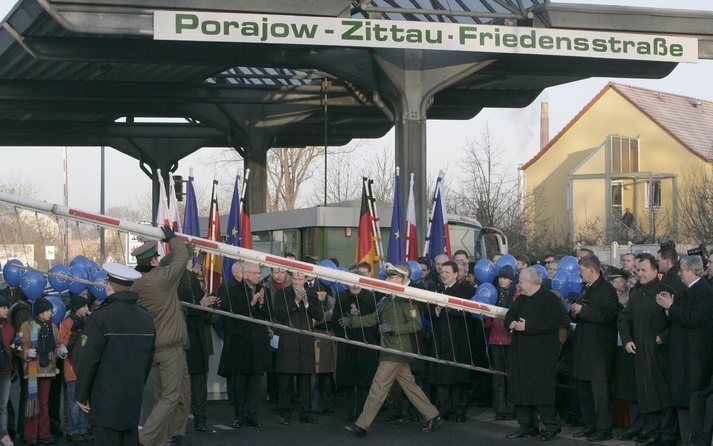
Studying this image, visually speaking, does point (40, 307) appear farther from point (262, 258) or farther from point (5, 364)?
point (262, 258)

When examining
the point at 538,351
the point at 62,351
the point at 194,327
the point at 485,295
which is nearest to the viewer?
the point at 538,351

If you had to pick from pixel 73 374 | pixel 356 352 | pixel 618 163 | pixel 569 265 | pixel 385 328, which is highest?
pixel 618 163

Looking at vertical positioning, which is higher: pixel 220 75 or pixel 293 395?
pixel 220 75

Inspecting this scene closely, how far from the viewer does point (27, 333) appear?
11.7 metres

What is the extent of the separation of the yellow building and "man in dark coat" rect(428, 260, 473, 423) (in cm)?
3271

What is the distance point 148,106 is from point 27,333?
61.6 feet

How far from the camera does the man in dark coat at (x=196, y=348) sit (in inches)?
492

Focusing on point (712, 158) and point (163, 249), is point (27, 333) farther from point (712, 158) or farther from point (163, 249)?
point (712, 158)

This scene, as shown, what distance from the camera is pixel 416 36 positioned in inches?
764

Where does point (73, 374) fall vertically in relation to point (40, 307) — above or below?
below

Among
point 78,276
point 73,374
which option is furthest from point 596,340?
point 78,276

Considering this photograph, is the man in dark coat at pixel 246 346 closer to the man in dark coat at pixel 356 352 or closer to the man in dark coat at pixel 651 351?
the man in dark coat at pixel 356 352

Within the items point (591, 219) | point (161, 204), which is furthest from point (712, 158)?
point (161, 204)

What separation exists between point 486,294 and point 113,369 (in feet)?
19.1
